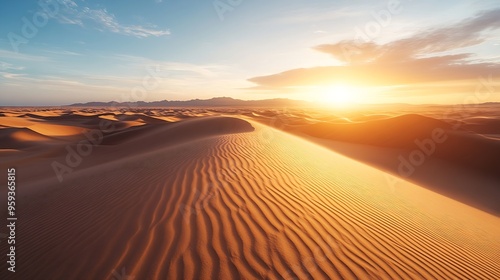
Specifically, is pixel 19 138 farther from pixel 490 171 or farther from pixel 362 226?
pixel 490 171

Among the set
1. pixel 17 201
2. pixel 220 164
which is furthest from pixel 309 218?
pixel 17 201

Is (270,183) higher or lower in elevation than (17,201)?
higher

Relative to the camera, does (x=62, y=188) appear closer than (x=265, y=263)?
No

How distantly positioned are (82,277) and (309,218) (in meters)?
3.29

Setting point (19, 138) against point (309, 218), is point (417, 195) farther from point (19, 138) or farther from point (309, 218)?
point (19, 138)

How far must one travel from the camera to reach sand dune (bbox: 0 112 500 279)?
3049 mm

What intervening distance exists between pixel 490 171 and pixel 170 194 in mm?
15416

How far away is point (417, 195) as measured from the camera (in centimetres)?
798


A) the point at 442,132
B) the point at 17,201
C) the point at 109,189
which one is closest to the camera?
the point at 109,189

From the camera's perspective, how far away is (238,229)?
365 cm

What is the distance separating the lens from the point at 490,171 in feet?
39.7

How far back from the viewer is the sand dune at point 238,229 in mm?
3049

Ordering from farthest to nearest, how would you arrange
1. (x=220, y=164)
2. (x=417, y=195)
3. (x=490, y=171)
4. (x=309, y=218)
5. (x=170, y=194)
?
1. (x=490, y=171)
2. (x=417, y=195)
3. (x=220, y=164)
4. (x=170, y=194)
5. (x=309, y=218)

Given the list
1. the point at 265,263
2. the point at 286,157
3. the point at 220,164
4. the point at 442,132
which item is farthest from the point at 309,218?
the point at 442,132
